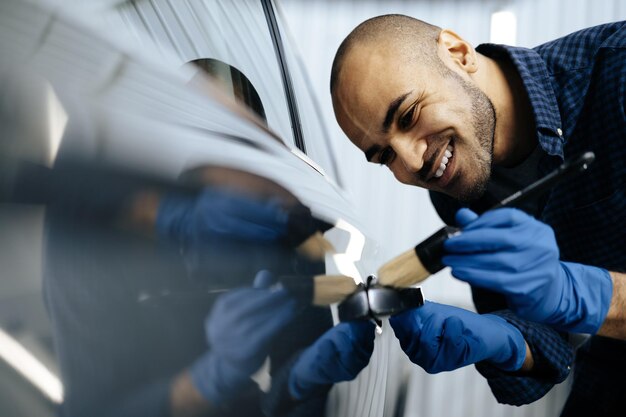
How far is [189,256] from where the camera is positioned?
26 cm

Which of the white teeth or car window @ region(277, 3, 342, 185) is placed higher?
car window @ region(277, 3, 342, 185)

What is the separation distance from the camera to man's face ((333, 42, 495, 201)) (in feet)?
2.91

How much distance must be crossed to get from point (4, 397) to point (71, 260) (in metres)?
0.06

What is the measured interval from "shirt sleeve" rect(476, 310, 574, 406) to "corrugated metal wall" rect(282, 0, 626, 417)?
0.75m

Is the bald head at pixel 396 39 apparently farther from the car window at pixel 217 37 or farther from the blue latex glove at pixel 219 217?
the blue latex glove at pixel 219 217

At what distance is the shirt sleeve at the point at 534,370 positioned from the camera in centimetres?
84

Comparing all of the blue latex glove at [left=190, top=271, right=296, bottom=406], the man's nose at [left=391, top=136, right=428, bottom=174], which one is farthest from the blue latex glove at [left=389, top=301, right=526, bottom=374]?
the blue latex glove at [left=190, top=271, right=296, bottom=406]

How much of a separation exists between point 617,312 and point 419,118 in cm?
42

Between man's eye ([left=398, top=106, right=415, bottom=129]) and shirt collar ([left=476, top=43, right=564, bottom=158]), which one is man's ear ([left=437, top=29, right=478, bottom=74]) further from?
man's eye ([left=398, top=106, right=415, bottom=129])

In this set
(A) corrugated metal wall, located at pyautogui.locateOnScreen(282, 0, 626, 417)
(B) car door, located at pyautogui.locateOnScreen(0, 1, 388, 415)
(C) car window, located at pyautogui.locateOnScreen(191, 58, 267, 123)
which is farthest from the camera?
(A) corrugated metal wall, located at pyautogui.locateOnScreen(282, 0, 626, 417)

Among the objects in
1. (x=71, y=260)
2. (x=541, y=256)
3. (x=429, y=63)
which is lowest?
(x=541, y=256)

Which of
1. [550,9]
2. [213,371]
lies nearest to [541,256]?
[213,371]

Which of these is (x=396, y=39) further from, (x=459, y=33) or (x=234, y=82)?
(x=459, y=33)

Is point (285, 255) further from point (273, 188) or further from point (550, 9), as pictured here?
point (550, 9)
